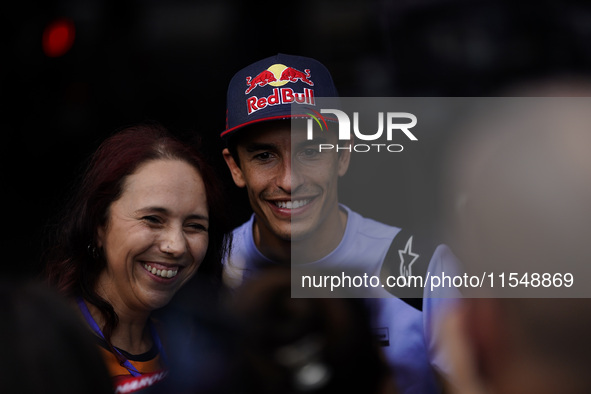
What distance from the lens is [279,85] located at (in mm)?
2070

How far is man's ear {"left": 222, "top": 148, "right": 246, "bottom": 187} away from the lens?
2143 mm

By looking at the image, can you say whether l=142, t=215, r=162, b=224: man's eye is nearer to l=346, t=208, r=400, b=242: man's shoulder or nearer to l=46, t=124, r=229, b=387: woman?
l=46, t=124, r=229, b=387: woman

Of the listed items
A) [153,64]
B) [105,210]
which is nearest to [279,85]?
[153,64]

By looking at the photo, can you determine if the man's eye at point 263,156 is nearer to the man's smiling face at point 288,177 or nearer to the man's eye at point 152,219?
the man's smiling face at point 288,177

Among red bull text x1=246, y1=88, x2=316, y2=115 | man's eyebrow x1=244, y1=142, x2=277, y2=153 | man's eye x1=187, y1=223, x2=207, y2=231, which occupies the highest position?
red bull text x1=246, y1=88, x2=316, y2=115

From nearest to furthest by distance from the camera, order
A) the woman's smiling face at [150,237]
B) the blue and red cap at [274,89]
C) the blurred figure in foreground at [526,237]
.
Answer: the blurred figure in foreground at [526,237], the woman's smiling face at [150,237], the blue and red cap at [274,89]

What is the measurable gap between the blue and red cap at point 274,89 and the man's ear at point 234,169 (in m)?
0.07

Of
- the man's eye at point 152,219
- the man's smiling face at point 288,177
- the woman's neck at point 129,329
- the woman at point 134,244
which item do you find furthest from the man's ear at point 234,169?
the woman's neck at point 129,329

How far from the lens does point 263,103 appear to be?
6.74 ft

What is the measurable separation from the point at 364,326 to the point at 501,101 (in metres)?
0.88

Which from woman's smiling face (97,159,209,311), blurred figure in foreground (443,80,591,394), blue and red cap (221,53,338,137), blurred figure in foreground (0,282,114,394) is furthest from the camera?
blue and red cap (221,53,338,137)

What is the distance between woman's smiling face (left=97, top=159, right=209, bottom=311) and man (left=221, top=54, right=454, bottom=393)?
0.76 ft

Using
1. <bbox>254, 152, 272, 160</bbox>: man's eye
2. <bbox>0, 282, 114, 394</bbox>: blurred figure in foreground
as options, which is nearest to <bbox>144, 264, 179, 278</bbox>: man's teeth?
<bbox>254, 152, 272, 160</bbox>: man's eye

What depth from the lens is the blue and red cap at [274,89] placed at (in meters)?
2.05
